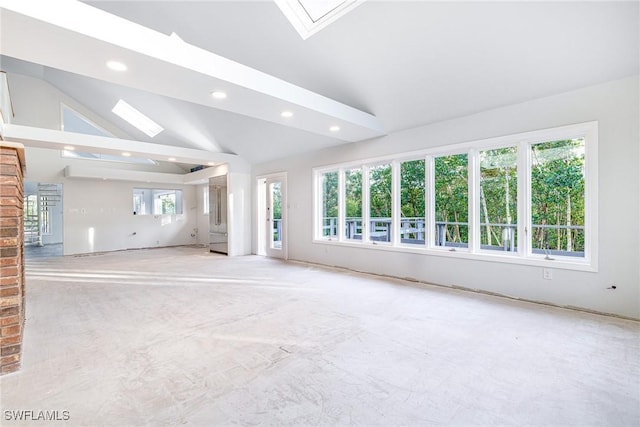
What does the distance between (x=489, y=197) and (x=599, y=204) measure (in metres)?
1.18

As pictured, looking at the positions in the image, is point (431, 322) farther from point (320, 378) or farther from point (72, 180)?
point (72, 180)

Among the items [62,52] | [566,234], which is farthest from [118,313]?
[566,234]

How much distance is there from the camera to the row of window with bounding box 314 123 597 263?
3684mm

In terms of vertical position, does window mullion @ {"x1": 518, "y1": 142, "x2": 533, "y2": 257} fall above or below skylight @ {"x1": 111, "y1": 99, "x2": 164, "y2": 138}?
below

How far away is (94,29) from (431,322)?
12.6ft

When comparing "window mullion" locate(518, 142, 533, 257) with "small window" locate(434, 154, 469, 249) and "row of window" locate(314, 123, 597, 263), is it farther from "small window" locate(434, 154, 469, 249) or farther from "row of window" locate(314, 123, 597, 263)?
"small window" locate(434, 154, 469, 249)

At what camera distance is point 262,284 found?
4.88 meters

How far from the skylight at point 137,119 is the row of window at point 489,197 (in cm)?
570

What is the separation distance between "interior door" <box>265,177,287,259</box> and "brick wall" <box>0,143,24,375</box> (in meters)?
5.40

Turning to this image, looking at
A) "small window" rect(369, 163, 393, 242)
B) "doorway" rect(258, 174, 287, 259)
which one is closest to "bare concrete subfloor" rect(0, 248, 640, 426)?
"small window" rect(369, 163, 393, 242)

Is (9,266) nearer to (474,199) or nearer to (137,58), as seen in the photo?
(137,58)

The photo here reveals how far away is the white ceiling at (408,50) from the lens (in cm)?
288

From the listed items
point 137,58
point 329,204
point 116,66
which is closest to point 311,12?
point 137,58

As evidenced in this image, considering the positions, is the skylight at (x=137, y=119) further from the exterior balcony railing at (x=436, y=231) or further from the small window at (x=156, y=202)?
the exterior balcony railing at (x=436, y=231)
